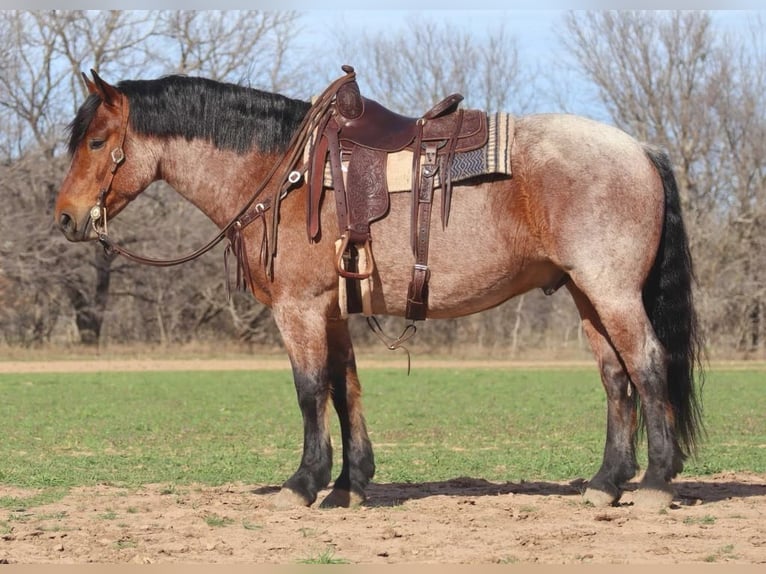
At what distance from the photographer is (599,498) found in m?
7.46

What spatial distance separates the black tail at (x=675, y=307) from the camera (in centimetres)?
744

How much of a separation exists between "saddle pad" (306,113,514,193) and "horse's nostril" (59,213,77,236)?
1877 millimetres

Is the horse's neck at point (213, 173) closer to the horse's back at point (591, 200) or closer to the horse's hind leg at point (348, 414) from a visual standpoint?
the horse's hind leg at point (348, 414)

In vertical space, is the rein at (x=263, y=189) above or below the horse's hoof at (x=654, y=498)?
above

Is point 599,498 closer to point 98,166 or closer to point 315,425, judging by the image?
point 315,425

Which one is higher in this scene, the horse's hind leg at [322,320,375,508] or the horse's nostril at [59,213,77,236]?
the horse's nostril at [59,213,77,236]

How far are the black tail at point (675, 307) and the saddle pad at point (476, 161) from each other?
104cm

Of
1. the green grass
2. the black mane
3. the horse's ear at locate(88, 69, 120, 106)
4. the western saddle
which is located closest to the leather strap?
the western saddle

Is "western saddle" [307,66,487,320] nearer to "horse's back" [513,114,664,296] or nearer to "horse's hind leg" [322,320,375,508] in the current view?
"horse's back" [513,114,664,296]

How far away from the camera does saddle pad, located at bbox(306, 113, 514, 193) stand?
7.22m

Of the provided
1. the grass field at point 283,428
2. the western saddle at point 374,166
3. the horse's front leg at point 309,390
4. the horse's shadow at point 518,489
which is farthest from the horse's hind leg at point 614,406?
the horse's front leg at point 309,390

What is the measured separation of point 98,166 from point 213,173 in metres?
0.83

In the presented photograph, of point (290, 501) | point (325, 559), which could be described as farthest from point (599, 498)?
point (325, 559)

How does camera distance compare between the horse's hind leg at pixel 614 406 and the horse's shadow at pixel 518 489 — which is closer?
the horse's hind leg at pixel 614 406
